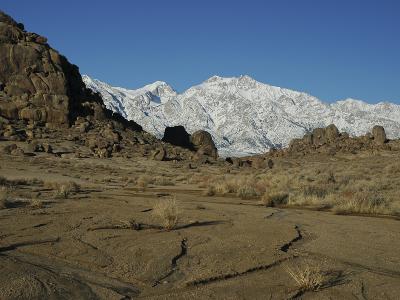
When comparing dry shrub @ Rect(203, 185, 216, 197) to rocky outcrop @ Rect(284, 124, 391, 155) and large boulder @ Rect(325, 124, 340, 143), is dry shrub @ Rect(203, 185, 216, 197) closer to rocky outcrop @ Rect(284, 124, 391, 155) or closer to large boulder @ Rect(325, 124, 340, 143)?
rocky outcrop @ Rect(284, 124, 391, 155)

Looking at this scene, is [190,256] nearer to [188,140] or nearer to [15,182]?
[15,182]

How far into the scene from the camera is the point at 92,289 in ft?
20.1

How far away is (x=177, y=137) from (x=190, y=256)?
75534mm

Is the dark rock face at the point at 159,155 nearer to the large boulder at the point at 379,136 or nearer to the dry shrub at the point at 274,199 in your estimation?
the large boulder at the point at 379,136

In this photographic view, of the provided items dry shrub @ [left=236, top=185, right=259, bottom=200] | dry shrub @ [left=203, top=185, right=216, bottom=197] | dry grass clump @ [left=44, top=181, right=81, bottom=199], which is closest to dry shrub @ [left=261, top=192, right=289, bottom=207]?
dry shrub @ [left=236, top=185, right=259, bottom=200]

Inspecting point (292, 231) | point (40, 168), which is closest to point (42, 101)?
point (40, 168)

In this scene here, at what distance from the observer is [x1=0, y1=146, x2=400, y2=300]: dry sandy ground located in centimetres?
617

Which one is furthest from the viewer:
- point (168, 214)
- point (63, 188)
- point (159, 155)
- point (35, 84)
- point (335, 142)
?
point (335, 142)

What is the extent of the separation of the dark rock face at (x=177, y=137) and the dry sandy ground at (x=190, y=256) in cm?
6883

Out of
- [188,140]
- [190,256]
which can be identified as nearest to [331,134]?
[188,140]

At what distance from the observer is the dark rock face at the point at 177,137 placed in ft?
269

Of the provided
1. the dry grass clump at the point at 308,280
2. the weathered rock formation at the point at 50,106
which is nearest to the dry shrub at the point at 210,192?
the dry grass clump at the point at 308,280

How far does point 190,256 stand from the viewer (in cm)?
789

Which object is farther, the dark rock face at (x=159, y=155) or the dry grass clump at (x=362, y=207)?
the dark rock face at (x=159, y=155)
